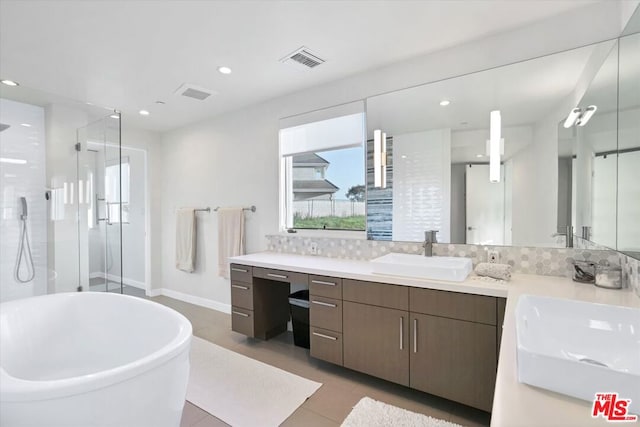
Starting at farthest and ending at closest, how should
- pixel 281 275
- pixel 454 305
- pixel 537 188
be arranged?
pixel 281 275 < pixel 537 188 < pixel 454 305

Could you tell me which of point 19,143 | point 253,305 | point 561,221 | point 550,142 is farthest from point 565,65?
point 19,143

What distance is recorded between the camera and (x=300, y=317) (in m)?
2.77

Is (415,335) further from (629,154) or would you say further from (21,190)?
(21,190)

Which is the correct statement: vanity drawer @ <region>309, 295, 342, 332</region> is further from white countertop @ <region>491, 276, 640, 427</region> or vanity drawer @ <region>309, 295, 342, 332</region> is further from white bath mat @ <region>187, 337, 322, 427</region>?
white countertop @ <region>491, 276, 640, 427</region>

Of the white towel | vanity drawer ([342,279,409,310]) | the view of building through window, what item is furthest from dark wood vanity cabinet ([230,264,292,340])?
the white towel

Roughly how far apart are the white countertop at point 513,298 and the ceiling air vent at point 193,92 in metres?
1.80

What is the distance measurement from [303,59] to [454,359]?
248 centimetres

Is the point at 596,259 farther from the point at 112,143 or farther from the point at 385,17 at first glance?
the point at 112,143

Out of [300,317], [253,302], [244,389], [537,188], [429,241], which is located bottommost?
[244,389]

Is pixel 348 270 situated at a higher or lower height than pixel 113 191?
lower

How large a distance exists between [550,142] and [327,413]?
7.74 feet

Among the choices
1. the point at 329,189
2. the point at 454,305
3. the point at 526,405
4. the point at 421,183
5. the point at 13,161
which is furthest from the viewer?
the point at 13,161

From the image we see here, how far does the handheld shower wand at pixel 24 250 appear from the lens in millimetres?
3236

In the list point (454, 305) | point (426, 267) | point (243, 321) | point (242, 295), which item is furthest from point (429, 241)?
point (243, 321)
